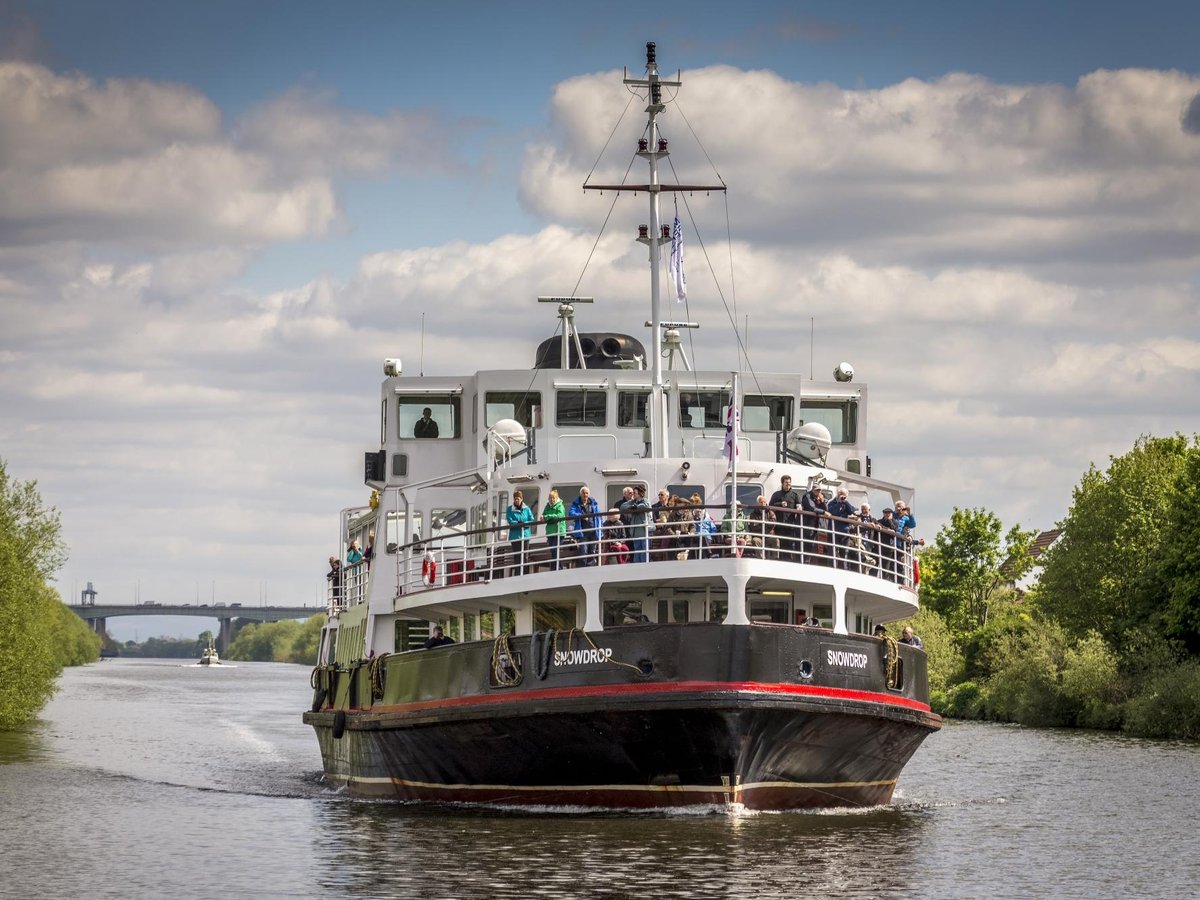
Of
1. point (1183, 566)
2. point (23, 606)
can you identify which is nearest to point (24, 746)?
point (23, 606)

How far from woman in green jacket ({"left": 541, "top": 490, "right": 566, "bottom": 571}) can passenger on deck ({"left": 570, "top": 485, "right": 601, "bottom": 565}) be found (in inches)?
7.0

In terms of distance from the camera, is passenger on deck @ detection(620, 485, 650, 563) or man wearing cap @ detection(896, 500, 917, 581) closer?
passenger on deck @ detection(620, 485, 650, 563)

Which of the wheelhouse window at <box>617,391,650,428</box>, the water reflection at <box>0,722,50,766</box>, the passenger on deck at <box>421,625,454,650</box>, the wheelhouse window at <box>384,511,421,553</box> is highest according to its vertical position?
the wheelhouse window at <box>617,391,650,428</box>

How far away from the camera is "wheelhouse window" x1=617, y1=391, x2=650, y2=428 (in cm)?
3125

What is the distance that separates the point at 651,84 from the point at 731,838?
1287cm

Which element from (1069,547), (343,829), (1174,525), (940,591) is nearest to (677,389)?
(343,829)

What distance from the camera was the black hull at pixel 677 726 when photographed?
2464 centimetres

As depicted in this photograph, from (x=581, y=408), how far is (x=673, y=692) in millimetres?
7890

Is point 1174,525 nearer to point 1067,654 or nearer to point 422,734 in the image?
point 1067,654

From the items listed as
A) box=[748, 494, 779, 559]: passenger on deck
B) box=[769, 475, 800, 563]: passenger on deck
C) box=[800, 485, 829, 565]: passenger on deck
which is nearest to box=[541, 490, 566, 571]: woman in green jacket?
→ box=[748, 494, 779, 559]: passenger on deck

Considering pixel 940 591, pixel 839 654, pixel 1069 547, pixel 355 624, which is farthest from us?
pixel 940 591

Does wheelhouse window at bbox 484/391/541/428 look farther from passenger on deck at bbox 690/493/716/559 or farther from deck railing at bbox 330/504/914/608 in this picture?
passenger on deck at bbox 690/493/716/559

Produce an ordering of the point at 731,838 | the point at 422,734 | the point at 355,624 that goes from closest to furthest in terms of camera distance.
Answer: the point at 731,838, the point at 422,734, the point at 355,624

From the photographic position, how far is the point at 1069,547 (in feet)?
223
